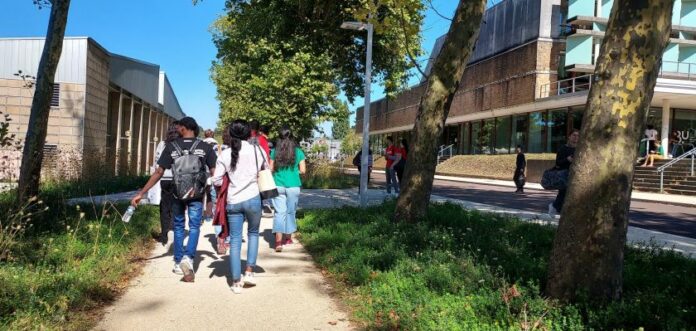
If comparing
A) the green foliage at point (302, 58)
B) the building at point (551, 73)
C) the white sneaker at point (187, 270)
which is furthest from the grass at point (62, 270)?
the building at point (551, 73)

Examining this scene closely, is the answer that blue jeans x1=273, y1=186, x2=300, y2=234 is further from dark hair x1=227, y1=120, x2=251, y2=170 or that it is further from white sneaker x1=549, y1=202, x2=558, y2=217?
white sneaker x1=549, y1=202, x2=558, y2=217

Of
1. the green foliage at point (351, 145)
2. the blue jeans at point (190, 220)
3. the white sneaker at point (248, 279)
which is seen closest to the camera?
the white sneaker at point (248, 279)

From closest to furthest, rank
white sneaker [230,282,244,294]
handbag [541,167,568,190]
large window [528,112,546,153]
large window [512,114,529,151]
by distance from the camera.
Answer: white sneaker [230,282,244,294]
handbag [541,167,568,190]
large window [528,112,546,153]
large window [512,114,529,151]

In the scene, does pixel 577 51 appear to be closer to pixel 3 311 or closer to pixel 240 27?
pixel 240 27

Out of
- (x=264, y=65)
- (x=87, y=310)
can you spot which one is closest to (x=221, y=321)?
(x=87, y=310)

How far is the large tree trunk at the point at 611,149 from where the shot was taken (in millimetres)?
3973

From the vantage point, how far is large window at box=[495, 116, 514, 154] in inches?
1619

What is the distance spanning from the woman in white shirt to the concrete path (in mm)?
312

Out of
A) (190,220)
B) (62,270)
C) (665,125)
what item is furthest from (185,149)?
(665,125)

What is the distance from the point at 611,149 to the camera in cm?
405

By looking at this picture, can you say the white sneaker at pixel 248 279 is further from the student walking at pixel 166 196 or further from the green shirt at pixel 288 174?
the green shirt at pixel 288 174

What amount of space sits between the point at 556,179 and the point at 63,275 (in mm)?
7854

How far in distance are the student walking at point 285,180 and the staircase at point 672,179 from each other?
19.6 meters

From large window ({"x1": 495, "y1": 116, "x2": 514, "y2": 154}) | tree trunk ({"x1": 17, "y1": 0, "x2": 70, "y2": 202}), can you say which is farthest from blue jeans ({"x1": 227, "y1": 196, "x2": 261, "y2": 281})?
large window ({"x1": 495, "y1": 116, "x2": 514, "y2": 154})
